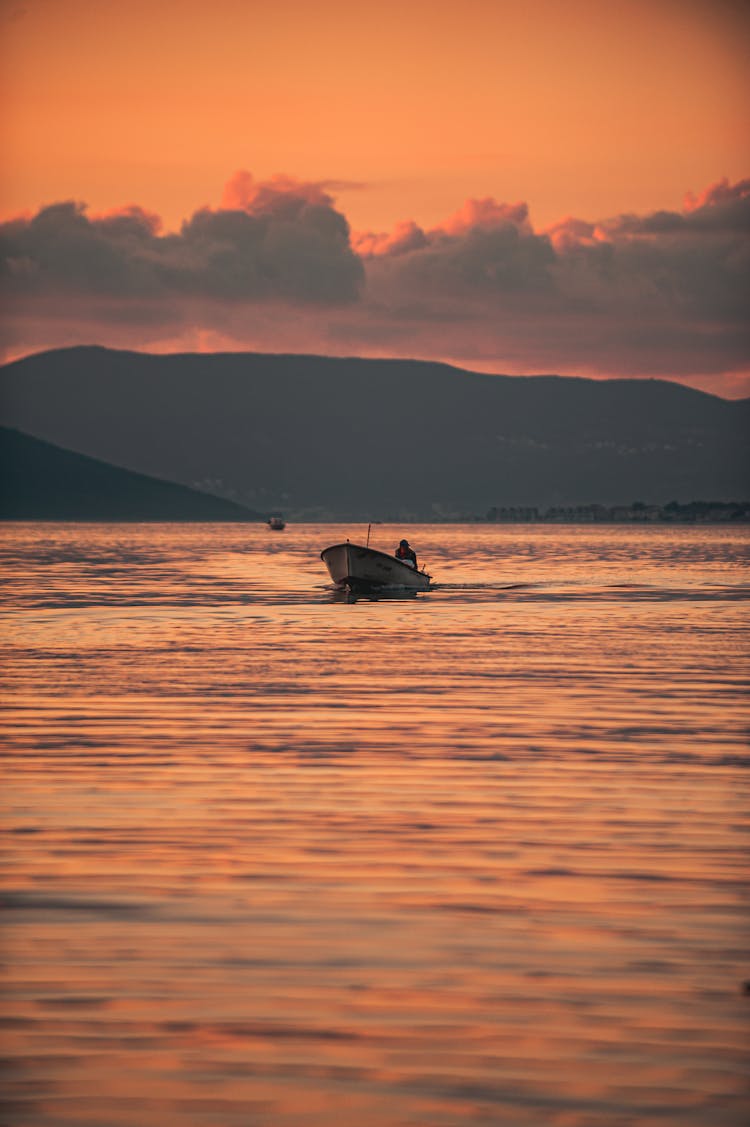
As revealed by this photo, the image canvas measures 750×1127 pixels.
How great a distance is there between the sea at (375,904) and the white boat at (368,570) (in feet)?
116

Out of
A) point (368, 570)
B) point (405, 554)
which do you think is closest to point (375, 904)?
point (368, 570)

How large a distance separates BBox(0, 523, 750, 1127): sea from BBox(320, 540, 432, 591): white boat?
35462mm

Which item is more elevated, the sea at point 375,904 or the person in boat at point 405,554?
the person in boat at point 405,554

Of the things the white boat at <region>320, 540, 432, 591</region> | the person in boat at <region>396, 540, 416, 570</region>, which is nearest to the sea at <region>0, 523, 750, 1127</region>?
the white boat at <region>320, 540, 432, 591</region>

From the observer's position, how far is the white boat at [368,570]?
68.0 meters

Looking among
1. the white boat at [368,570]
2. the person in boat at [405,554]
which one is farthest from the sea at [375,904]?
the person in boat at [405,554]

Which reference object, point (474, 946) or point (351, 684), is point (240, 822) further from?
point (351, 684)

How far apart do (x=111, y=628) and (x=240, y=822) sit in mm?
34403

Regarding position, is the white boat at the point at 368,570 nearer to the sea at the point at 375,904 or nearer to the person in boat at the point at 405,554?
the person in boat at the point at 405,554

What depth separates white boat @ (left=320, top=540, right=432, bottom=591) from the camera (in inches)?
2677

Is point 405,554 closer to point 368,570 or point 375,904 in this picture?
point 368,570

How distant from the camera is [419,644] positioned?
145 ft

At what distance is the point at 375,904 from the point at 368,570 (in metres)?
55.8

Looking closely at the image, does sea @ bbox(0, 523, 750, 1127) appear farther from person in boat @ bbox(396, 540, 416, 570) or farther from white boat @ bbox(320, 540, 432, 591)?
person in boat @ bbox(396, 540, 416, 570)
